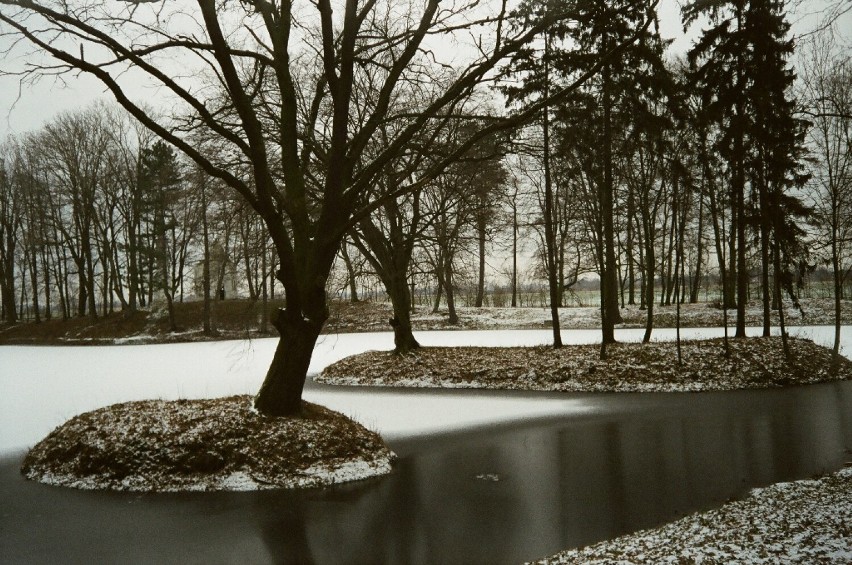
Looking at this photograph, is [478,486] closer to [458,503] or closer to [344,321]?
[458,503]

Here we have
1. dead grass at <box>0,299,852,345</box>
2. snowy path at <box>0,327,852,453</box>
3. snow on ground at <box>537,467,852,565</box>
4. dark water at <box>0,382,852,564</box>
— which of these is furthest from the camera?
dead grass at <box>0,299,852,345</box>

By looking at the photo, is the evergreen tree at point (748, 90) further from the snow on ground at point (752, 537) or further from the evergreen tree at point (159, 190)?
the evergreen tree at point (159, 190)

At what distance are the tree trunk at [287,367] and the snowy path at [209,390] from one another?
9.22 ft

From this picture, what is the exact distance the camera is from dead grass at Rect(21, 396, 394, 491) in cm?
921

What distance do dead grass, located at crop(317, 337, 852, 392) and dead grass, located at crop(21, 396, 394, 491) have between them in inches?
376

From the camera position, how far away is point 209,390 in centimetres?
1883

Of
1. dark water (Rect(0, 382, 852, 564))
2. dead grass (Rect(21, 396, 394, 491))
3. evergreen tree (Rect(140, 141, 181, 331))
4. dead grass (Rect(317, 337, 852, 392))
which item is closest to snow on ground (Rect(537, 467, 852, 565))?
dark water (Rect(0, 382, 852, 564))

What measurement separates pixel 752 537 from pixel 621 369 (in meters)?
13.6

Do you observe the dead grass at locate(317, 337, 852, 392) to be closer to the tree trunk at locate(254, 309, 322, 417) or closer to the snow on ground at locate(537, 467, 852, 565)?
the tree trunk at locate(254, 309, 322, 417)

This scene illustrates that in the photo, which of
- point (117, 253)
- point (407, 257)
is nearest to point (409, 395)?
point (407, 257)

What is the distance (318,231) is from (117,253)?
151ft

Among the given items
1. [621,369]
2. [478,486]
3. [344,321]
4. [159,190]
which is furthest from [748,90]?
[159,190]

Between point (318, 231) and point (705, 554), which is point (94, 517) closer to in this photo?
point (318, 231)

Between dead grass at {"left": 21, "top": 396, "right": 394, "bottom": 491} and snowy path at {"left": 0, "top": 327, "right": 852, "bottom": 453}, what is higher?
dead grass at {"left": 21, "top": 396, "right": 394, "bottom": 491}
